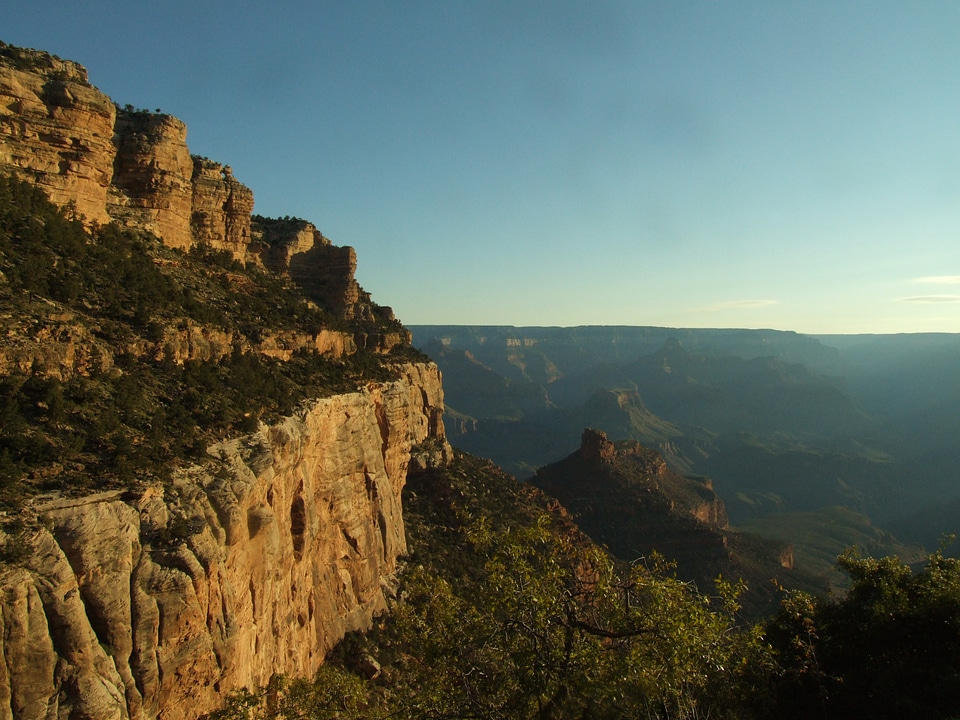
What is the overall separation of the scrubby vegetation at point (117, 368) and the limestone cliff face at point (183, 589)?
1077 mm

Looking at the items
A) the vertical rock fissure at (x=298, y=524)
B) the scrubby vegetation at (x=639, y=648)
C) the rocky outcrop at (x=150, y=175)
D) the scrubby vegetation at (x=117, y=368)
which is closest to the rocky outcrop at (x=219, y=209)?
the rocky outcrop at (x=150, y=175)

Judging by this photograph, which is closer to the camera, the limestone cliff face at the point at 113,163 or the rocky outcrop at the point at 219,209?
the limestone cliff face at the point at 113,163

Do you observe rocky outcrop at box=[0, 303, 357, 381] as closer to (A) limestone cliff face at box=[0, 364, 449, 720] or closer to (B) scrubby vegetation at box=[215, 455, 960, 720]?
(A) limestone cliff face at box=[0, 364, 449, 720]

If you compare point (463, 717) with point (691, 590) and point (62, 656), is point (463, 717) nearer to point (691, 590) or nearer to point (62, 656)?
point (691, 590)

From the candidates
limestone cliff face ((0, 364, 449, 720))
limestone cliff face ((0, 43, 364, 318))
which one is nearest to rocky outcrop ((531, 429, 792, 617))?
limestone cliff face ((0, 364, 449, 720))

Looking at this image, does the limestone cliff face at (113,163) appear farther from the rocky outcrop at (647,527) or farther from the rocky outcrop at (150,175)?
the rocky outcrop at (647,527)

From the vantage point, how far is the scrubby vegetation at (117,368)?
1391 cm

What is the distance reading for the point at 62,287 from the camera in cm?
1875

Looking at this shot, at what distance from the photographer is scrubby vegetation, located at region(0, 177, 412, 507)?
1391cm

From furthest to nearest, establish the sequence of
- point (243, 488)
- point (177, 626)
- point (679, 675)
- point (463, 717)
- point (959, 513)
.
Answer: point (959, 513), point (243, 488), point (177, 626), point (463, 717), point (679, 675)

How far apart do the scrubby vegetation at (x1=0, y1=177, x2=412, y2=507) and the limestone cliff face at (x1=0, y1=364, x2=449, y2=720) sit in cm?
108

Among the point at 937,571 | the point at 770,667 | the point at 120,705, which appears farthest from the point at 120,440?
the point at 937,571

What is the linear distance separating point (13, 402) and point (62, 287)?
6.33m

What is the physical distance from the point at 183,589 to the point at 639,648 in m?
10.8
